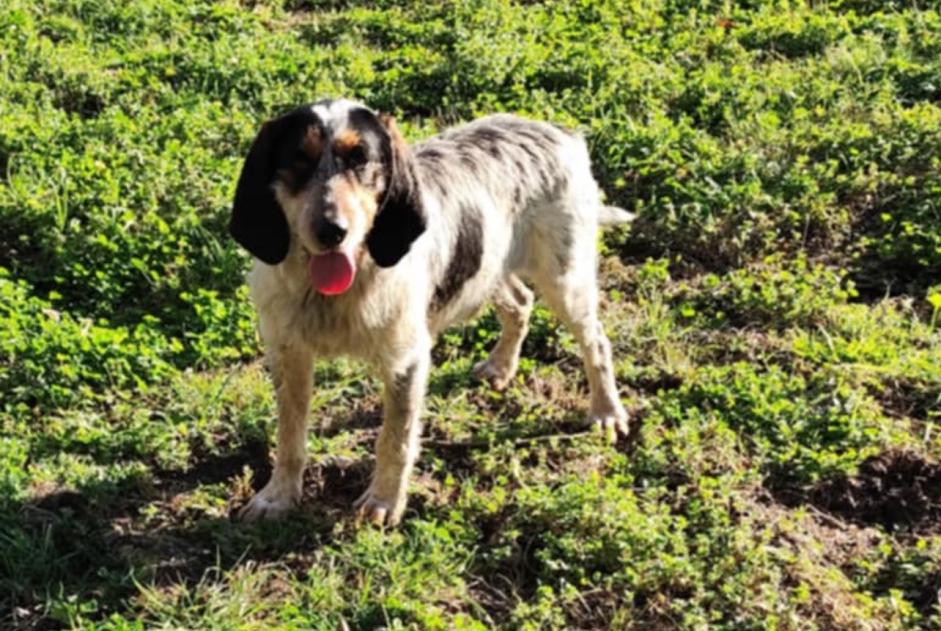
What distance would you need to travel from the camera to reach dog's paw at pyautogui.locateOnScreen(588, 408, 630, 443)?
5551 mm

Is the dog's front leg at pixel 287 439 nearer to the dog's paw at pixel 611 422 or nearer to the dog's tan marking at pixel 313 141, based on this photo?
the dog's tan marking at pixel 313 141

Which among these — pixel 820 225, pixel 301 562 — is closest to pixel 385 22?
pixel 820 225

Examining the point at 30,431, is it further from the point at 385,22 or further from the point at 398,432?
the point at 385,22

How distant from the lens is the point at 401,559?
4609 millimetres

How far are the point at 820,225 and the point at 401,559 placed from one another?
3785mm

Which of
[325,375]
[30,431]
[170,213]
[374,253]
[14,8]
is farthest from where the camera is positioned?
[14,8]

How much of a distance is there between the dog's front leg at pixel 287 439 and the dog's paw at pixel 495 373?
1.22 meters

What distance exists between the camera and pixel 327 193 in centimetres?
421

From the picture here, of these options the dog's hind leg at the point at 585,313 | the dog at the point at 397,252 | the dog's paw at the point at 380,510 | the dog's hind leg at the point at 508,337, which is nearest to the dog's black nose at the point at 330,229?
the dog at the point at 397,252

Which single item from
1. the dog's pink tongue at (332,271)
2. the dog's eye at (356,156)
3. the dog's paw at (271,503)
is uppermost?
the dog's eye at (356,156)

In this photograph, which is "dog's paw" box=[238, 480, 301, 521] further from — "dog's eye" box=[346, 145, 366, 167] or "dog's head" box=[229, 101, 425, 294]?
"dog's eye" box=[346, 145, 366, 167]

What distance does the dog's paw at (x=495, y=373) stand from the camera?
19.3 ft

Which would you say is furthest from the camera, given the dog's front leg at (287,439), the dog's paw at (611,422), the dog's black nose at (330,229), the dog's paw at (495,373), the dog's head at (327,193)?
the dog's paw at (495,373)

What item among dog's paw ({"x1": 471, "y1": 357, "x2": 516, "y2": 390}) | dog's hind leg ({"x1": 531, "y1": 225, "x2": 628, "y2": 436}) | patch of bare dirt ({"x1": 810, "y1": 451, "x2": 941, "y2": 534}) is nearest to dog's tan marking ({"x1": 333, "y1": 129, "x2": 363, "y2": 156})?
dog's hind leg ({"x1": 531, "y1": 225, "x2": 628, "y2": 436})
